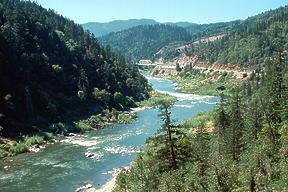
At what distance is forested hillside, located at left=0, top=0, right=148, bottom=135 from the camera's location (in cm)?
12988

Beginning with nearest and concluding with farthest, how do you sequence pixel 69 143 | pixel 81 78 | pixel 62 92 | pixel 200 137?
pixel 200 137, pixel 69 143, pixel 62 92, pixel 81 78

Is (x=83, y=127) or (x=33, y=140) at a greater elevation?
(x=33, y=140)

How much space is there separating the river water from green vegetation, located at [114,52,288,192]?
10.1 meters

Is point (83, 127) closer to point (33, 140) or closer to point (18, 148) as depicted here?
point (33, 140)

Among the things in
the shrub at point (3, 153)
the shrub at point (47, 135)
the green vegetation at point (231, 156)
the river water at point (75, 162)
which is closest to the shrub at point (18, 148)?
the shrub at point (3, 153)

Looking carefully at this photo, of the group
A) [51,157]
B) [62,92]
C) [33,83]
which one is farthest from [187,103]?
[51,157]

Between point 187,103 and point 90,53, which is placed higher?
point 90,53

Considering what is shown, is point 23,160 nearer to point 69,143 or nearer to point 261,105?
point 69,143

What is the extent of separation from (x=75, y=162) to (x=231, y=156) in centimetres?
4282

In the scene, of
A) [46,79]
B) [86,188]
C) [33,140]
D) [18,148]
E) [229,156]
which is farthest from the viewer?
[46,79]

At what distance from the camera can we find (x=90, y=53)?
633 ft

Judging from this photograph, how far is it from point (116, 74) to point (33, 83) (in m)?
60.9

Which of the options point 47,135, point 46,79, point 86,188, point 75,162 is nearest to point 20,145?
point 47,135

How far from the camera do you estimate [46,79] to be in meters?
152
